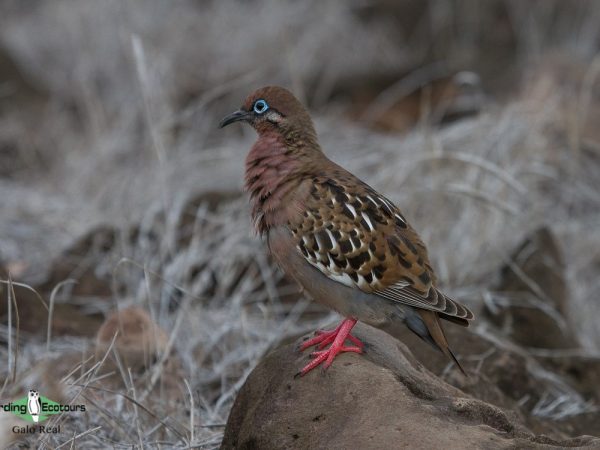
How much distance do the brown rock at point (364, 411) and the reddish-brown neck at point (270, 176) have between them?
2.07ft

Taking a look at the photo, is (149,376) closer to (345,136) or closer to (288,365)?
(288,365)

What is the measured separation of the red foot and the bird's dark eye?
1161mm

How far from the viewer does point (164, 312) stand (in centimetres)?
582

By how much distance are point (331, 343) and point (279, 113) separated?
3.92 ft

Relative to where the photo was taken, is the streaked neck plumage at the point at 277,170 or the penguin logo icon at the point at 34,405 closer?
the penguin logo icon at the point at 34,405

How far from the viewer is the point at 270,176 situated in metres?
4.29

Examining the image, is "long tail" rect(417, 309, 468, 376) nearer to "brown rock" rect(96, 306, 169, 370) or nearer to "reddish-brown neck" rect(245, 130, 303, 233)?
"reddish-brown neck" rect(245, 130, 303, 233)

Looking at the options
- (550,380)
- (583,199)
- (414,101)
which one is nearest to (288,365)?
(550,380)

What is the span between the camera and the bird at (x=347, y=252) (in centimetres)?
401

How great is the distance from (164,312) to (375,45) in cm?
820

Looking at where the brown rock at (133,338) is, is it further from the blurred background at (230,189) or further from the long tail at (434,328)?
the long tail at (434,328)

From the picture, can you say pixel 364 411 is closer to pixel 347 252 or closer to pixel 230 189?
pixel 347 252

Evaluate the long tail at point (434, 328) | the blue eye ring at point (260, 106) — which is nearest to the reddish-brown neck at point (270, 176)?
the blue eye ring at point (260, 106)

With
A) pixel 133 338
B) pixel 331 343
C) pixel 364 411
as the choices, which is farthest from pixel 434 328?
pixel 133 338
